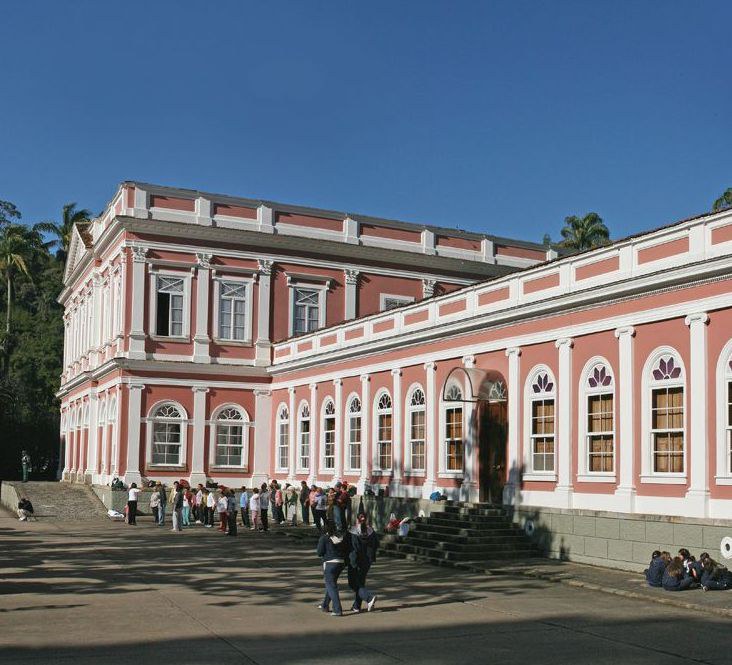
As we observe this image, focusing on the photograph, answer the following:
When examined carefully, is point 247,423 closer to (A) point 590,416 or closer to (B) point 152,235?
(B) point 152,235

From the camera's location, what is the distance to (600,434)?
20.4 metres

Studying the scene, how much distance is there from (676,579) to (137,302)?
23806 mm

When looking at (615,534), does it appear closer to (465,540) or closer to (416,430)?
(465,540)

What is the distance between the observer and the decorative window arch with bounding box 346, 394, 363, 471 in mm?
30125

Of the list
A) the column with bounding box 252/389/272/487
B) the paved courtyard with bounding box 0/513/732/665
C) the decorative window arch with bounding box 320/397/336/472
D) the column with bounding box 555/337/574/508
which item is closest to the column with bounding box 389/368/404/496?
A: the decorative window arch with bounding box 320/397/336/472

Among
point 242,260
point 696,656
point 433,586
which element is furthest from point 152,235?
point 696,656

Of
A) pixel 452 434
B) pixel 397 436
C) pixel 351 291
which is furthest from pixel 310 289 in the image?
pixel 452 434

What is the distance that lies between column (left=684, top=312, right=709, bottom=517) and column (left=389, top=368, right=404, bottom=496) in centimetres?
1061

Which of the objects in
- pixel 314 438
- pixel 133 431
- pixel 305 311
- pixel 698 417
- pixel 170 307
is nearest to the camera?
pixel 698 417

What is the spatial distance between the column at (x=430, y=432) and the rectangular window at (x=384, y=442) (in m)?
2.27

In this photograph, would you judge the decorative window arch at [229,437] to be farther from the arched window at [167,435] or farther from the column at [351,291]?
the column at [351,291]

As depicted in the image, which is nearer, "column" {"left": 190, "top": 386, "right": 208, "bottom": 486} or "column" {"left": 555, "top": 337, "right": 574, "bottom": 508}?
"column" {"left": 555, "top": 337, "right": 574, "bottom": 508}

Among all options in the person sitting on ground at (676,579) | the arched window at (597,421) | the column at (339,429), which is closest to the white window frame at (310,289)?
the column at (339,429)

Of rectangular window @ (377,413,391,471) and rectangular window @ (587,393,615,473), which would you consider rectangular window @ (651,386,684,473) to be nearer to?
rectangular window @ (587,393,615,473)
